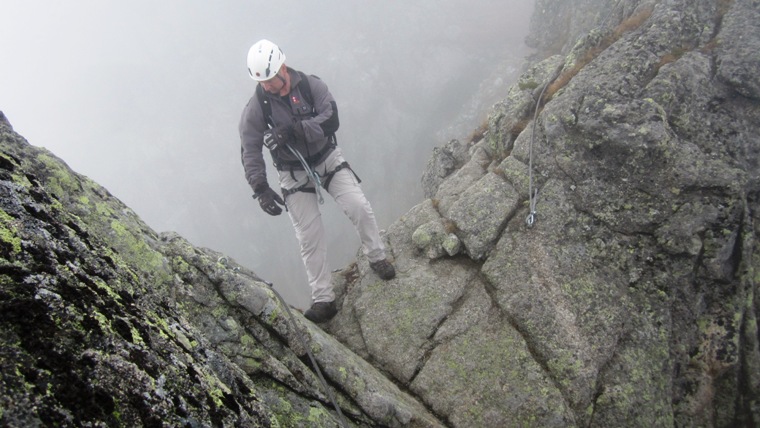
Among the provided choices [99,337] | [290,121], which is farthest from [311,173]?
[99,337]

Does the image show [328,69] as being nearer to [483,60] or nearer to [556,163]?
[483,60]

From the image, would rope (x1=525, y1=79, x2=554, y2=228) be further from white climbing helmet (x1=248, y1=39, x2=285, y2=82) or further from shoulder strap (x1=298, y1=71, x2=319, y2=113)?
white climbing helmet (x1=248, y1=39, x2=285, y2=82)

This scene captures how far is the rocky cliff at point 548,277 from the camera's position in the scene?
246 inches

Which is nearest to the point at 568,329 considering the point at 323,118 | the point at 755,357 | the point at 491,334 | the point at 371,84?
the point at 491,334

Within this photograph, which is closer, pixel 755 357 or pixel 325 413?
pixel 325 413

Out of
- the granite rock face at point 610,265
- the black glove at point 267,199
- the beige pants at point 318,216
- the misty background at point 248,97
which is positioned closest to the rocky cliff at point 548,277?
the granite rock face at point 610,265

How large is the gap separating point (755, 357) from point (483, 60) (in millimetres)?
89666

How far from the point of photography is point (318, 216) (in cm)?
1086

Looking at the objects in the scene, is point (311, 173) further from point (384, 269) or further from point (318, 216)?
point (384, 269)

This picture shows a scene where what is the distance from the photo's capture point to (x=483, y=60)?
290 ft

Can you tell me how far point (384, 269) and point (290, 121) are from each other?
482 centimetres

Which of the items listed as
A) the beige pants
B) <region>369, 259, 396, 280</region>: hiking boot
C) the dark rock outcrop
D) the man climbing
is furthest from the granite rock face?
the dark rock outcrop

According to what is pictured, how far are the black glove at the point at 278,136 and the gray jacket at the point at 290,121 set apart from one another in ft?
0.63

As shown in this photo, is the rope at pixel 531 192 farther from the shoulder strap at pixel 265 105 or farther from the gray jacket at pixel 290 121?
the shoulder strap at pixel 265 105
